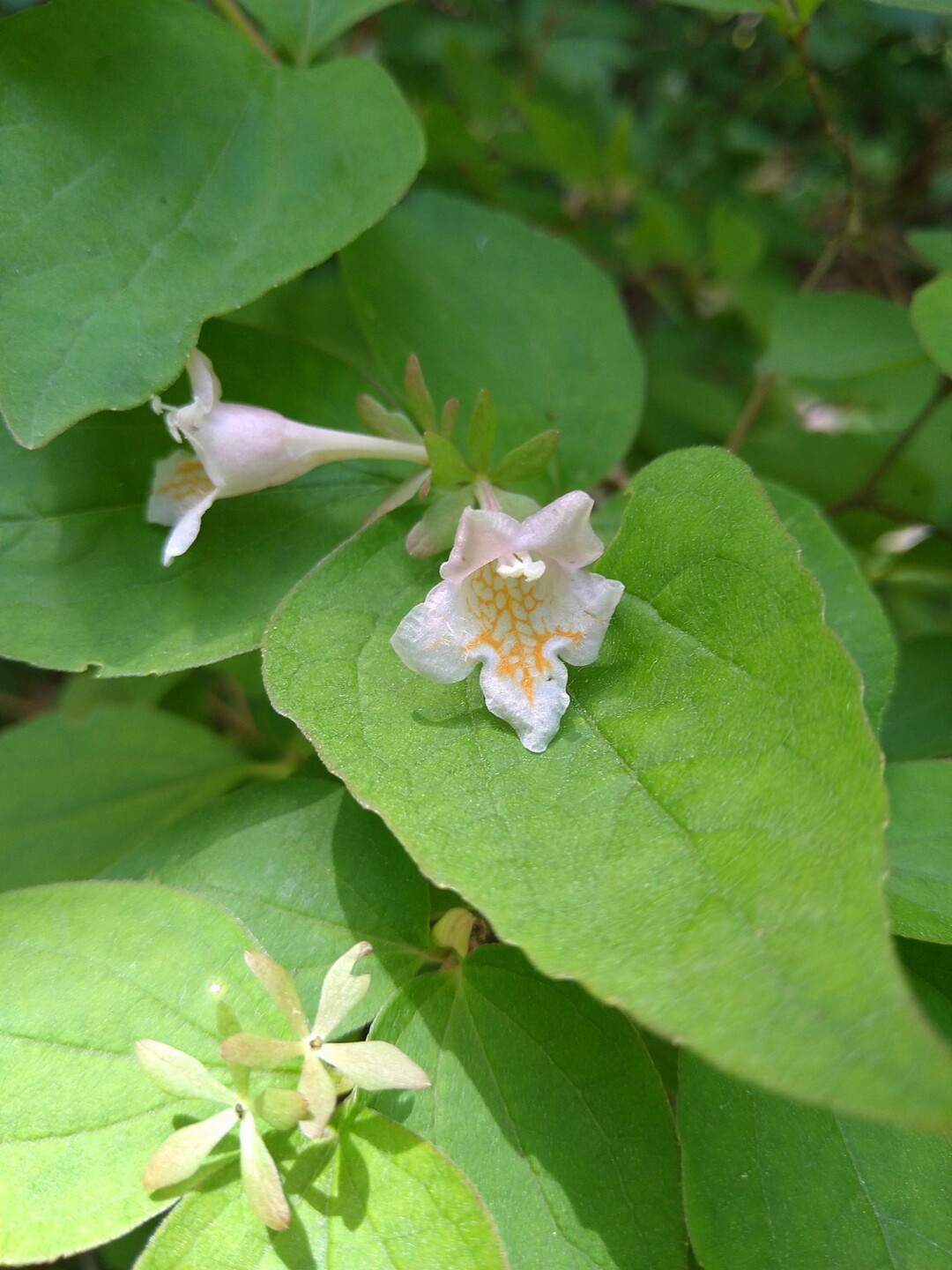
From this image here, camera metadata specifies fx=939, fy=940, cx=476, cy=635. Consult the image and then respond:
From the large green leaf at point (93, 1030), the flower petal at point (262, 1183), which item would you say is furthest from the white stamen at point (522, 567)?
the flower petal at point (262, 1183)

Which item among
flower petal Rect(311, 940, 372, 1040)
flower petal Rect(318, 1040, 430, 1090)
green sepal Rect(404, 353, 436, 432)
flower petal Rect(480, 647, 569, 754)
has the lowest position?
flower petal Rect(318, 1040, 430, 1090)

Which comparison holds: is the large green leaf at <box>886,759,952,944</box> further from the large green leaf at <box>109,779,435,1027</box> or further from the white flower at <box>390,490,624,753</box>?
the large green leaf at <box>109,779,435,1027</box>

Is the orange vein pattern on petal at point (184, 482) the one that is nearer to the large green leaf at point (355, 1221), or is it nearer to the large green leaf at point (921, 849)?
the large green leaf at point (355, 1221)

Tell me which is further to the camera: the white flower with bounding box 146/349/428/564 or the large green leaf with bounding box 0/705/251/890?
the large green leaf with bounding box 0/705/251/890

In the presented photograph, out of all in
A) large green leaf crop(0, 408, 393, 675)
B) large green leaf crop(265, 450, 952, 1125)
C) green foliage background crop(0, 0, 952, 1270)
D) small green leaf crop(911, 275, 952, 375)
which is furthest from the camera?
small green leaf crop(911, 275, 952, 375)

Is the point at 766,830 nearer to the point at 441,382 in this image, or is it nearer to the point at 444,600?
the point at 444,600

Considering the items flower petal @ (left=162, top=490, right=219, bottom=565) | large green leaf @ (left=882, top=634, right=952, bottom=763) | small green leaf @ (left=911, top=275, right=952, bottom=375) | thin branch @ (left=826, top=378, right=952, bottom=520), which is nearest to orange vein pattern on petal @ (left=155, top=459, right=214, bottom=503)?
flower petal @ (left=162, top=490, right=219, bottom=565)
